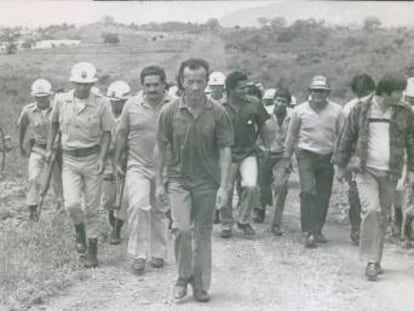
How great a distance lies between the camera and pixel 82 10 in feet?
27.9

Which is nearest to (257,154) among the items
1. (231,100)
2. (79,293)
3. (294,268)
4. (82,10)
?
(231,100)

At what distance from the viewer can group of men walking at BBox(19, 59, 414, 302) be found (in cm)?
667

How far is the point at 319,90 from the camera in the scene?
29.7 ft

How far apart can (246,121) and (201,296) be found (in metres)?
3.23

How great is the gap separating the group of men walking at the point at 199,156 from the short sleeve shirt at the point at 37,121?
2 centimetres

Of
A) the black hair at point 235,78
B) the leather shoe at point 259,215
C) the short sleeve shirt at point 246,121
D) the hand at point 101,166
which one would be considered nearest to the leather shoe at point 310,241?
the short sleeve shirt at point 246,121

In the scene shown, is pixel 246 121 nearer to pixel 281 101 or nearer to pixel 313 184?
pixel 313 184

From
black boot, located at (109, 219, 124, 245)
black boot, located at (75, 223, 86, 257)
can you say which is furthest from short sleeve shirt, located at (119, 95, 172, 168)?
black boot, located at (109, 219, 124, 245)

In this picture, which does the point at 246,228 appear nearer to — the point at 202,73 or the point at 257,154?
the point at 257,154

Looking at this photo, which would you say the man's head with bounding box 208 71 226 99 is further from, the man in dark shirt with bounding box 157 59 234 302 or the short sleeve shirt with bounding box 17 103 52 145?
the man in dark shirt with bounding box 157 59 234 302

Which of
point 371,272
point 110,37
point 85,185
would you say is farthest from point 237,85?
point 110,37

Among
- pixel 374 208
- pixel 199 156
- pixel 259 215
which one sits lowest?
pixel 259 215

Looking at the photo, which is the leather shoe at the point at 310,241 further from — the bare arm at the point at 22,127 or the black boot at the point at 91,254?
the bare arm at the point at 22,127

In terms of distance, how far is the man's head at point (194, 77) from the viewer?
6527mm
